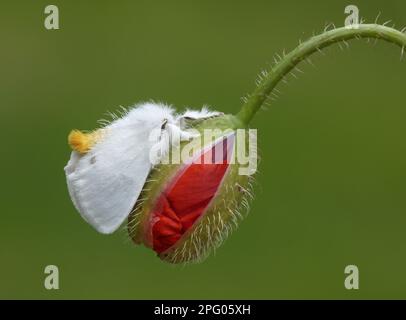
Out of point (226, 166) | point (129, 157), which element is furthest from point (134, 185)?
point (226, 166)

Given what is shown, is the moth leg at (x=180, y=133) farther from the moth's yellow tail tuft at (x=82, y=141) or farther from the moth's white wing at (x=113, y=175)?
the moth's yellow tail tuft at (x=82, y=141)

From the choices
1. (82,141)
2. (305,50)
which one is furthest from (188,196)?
(305,50)

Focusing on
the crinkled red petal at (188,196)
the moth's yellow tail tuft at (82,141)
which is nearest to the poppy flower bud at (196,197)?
the crinkled red petal at (188,196)

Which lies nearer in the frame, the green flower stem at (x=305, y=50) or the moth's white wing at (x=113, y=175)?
the green flower stem at (x=305, y=50)

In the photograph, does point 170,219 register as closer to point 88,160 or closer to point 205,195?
point 205,195

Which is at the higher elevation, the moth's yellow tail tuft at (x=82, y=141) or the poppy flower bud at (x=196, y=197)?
the moth's yellow tail tuft at (x=82, y=141)

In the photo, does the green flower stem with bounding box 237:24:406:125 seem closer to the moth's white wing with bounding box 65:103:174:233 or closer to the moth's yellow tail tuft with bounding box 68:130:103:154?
the moth's white wing with bounding box 65:103:174:233

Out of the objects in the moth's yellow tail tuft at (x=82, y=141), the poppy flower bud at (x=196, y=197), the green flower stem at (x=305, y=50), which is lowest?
the poppy flower bud at (x=196, y=197)

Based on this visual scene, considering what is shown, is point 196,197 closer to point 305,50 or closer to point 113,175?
point 113,175

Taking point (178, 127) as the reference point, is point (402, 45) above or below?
above
